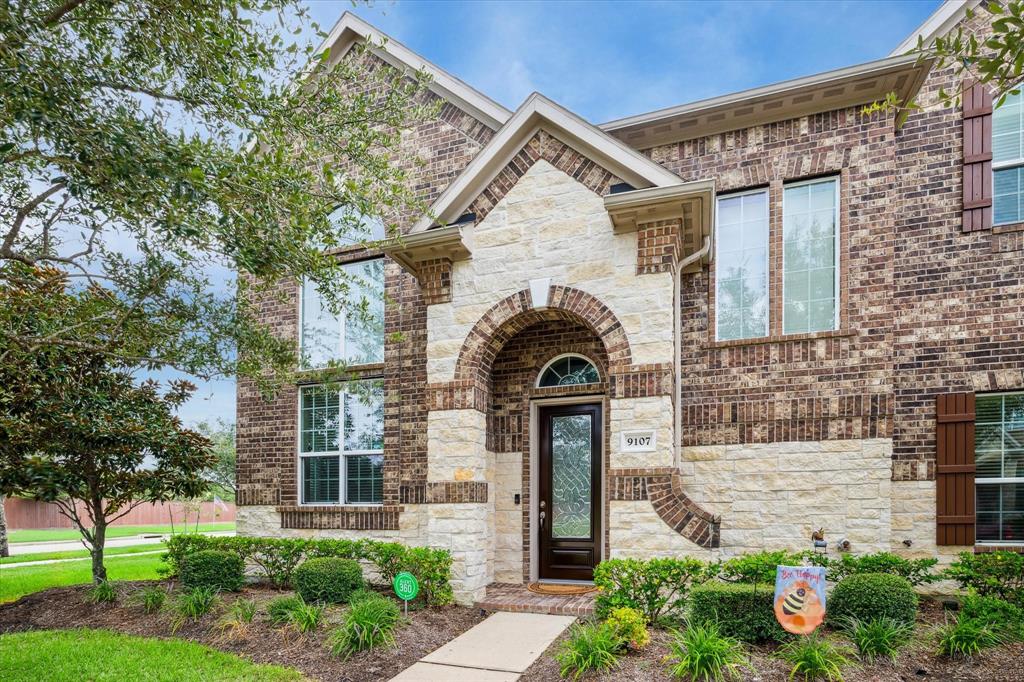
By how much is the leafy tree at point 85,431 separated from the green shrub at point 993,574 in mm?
9666

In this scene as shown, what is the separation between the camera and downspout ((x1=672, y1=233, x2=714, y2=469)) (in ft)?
26.6

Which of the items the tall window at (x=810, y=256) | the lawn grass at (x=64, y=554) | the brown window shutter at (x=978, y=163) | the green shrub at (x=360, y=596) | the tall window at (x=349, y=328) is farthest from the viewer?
the lawn grass at (x=64, y=554)

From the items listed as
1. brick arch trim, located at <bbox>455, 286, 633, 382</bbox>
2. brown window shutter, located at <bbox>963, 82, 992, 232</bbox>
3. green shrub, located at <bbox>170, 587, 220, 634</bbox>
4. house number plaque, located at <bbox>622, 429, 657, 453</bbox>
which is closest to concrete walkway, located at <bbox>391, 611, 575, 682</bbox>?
house number plaque, located at <bbox>622, 429, 657, 453</bbox>

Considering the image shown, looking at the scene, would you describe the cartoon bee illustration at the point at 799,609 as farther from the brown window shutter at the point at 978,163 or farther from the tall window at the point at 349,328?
the tall window at the point at 349,328

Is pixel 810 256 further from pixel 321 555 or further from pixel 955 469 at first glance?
pixel 321 555

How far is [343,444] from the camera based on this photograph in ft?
33.7

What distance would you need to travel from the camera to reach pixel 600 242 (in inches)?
305

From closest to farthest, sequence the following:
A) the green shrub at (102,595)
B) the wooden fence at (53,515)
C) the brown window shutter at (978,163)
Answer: the brown window shutter at (978,163) < the green shrub at (102,595) < the wooden fence at (53,515)

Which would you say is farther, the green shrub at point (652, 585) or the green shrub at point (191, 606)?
the green shrub at point (191, 606)

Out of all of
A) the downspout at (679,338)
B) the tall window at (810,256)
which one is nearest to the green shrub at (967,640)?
the downspout at (679,338)

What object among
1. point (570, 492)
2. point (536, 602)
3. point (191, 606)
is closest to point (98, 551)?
point (191, 606)

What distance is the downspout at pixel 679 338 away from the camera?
26.6ft

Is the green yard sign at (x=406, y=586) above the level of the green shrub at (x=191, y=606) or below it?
above

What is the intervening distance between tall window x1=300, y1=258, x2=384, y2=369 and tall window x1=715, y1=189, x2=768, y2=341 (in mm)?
5306
